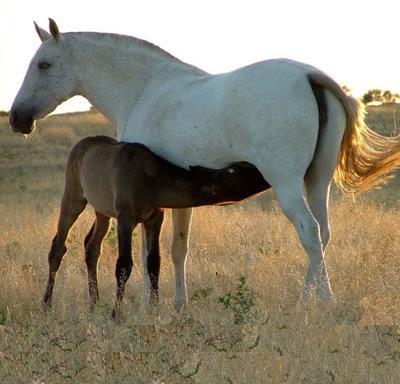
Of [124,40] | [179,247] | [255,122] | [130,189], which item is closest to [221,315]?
Result: [130,189]

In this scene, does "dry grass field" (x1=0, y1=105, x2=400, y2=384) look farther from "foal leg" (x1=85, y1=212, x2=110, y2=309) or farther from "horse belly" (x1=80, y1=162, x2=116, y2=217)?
"horse belly" (x1=80, y1=162, x2=116, y2=217)

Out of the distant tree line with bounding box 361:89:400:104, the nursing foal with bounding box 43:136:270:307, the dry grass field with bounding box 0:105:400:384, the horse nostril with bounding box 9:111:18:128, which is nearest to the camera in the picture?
the dry grass field with bounding box 0:105:400:384

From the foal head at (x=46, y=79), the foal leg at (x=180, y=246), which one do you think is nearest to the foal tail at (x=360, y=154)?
the foal leg at (x=180, y=246)

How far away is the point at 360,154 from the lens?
7559 mm

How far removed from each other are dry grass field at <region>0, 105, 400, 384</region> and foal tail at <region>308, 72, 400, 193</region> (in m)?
0.78

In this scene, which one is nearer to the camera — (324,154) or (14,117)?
(324,154)

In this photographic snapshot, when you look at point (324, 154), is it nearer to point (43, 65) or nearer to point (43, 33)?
point (43, 65)

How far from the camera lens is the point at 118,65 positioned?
820 cm

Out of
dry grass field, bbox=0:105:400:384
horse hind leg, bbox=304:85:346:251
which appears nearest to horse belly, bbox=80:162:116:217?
dry grass field, bbox=0:105:400:384

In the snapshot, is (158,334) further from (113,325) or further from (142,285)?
(142,285)

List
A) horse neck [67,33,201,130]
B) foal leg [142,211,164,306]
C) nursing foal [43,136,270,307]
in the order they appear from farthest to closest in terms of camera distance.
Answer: horse neck [67,33,201,130] → foal leg [142,211,164,306] → nursing foal [43,136,270,307]

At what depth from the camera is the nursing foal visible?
263 inches

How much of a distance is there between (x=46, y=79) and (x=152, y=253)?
1889 mm

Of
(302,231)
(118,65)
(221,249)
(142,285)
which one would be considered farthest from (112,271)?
(302,231)
